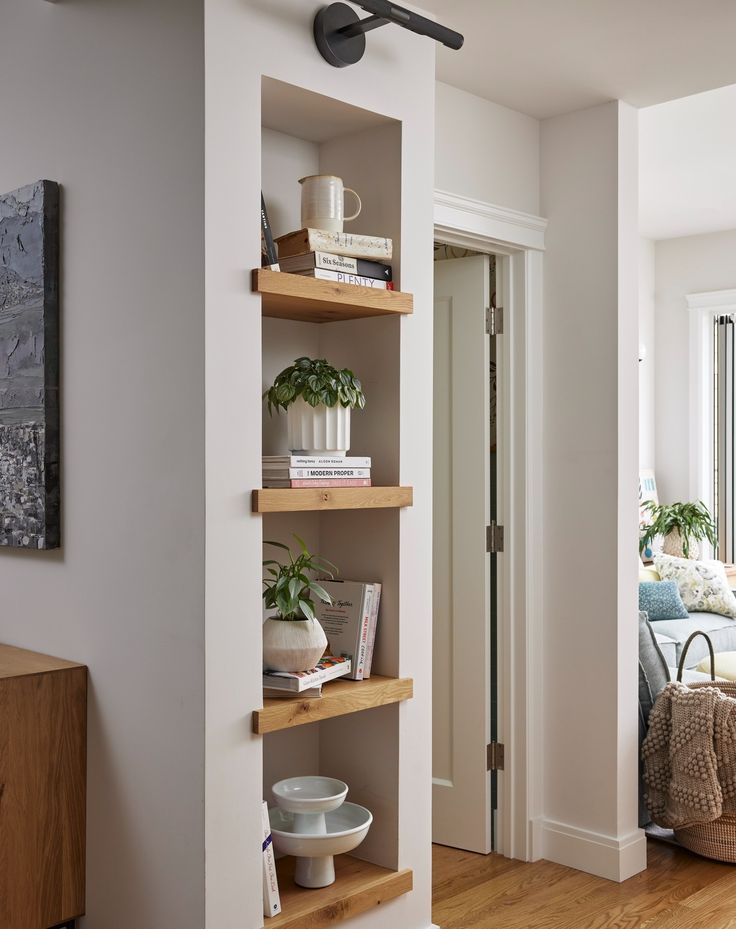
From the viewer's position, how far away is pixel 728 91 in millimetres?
3760

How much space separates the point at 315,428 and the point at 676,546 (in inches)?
170

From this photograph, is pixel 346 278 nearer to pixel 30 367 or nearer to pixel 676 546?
pixel 30 367

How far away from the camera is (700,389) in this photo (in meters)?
6.41

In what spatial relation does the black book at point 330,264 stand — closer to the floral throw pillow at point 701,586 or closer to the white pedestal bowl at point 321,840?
the white pedestal bowl at point 321,840

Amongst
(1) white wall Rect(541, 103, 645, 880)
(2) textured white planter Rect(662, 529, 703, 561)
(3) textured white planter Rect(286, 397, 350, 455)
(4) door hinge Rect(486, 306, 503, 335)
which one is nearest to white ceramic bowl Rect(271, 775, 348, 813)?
(3) textured white planter Rect(286, 397, 350, 455)

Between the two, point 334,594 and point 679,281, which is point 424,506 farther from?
point 679,281

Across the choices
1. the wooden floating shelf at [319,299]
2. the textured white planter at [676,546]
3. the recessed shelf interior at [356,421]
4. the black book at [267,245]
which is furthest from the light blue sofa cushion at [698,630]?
the black book at [267,245]

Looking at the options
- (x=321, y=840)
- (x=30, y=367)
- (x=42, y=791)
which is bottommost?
(x=321, y=840)

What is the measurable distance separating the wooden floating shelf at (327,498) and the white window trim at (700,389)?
4402 millimetres

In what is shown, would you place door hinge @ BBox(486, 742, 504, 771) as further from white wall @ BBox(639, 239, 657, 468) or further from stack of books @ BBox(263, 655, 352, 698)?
white wall @ BBox(639, 239, 657, 468)

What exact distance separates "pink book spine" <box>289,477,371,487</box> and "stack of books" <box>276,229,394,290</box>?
1.53 ft


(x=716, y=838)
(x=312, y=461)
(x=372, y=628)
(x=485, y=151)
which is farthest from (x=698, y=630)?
(x=312, y=461)

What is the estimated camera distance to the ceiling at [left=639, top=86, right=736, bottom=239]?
402 cm

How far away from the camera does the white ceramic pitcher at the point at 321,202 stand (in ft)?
7.79
